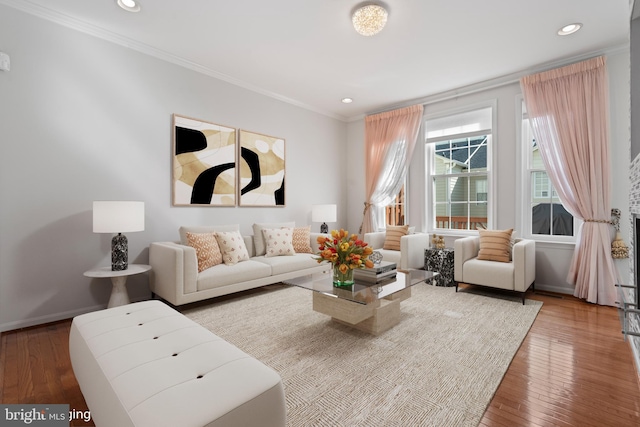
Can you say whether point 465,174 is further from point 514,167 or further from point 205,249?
point 205,249

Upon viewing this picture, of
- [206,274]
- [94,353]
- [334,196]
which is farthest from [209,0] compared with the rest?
[334,196]

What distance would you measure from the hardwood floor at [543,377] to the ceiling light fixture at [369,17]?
2957 mm

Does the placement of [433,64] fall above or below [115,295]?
above

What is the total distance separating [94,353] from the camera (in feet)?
4.45

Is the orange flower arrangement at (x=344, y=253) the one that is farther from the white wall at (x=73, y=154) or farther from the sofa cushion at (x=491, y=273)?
the white wall at (x=73, y=154)

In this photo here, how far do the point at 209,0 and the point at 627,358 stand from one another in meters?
4.30

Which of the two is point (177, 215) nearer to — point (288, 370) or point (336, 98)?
point (288, 370)

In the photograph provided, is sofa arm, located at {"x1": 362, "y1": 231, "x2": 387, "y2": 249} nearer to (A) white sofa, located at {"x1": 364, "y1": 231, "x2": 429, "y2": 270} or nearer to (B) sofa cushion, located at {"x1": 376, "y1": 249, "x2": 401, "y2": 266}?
(A) white sofa, located at {"x1": 364, "y1": 231, "x2": 429, "y2": 270}

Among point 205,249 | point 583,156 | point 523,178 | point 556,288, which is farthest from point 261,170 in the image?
point 556,288

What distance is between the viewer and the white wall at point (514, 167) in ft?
10.8

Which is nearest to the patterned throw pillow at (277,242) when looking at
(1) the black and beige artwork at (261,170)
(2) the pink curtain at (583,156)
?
(1) the black and beige artwork at (261,170)

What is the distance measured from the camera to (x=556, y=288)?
3746mm

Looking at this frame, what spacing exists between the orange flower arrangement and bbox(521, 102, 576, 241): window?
2940mm

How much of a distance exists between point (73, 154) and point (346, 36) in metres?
3.00
